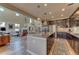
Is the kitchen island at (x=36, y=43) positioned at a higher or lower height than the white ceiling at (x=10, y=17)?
lower

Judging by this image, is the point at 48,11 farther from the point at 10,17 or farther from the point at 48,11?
the point at 10,17

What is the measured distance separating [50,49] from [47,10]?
2.76ft

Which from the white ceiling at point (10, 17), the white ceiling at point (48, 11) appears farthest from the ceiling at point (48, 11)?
the white ceiling at point (10, 17)

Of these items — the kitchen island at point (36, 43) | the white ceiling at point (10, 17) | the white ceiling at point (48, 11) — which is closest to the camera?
the white ceiling at point (48, 11)

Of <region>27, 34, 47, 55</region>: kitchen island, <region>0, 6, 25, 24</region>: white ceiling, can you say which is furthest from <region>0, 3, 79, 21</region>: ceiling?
<region>27, 34, 47, 55</region>: kitchen island

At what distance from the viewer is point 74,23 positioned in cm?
250

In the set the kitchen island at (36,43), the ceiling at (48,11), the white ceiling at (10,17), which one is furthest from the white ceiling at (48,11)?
the kitchen island at (36,43)

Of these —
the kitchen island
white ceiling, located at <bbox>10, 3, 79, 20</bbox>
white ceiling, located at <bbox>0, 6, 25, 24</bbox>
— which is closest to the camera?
white ceiling, located at <bbox>10, 3, 79, 20</bbox>

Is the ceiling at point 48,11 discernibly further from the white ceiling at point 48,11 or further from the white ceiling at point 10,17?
the white ceiling at point 10,17

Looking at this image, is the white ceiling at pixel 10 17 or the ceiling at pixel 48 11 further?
the white ceiling at pixel 10 17

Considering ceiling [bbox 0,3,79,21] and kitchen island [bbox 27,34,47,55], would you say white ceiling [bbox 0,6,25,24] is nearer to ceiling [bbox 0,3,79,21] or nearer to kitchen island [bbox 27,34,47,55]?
ceiling [bbox 0,3,79,21]

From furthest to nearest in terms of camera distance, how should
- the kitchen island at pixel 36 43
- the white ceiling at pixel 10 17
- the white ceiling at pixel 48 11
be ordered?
the kitchen island at pixel 36 43
the white ceiling at pixel 10 17
the white ceiling at pixel 48 11

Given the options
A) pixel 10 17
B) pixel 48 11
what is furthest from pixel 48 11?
pixel 10 17

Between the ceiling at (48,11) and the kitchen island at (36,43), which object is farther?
the kitchen island at (36,43)
